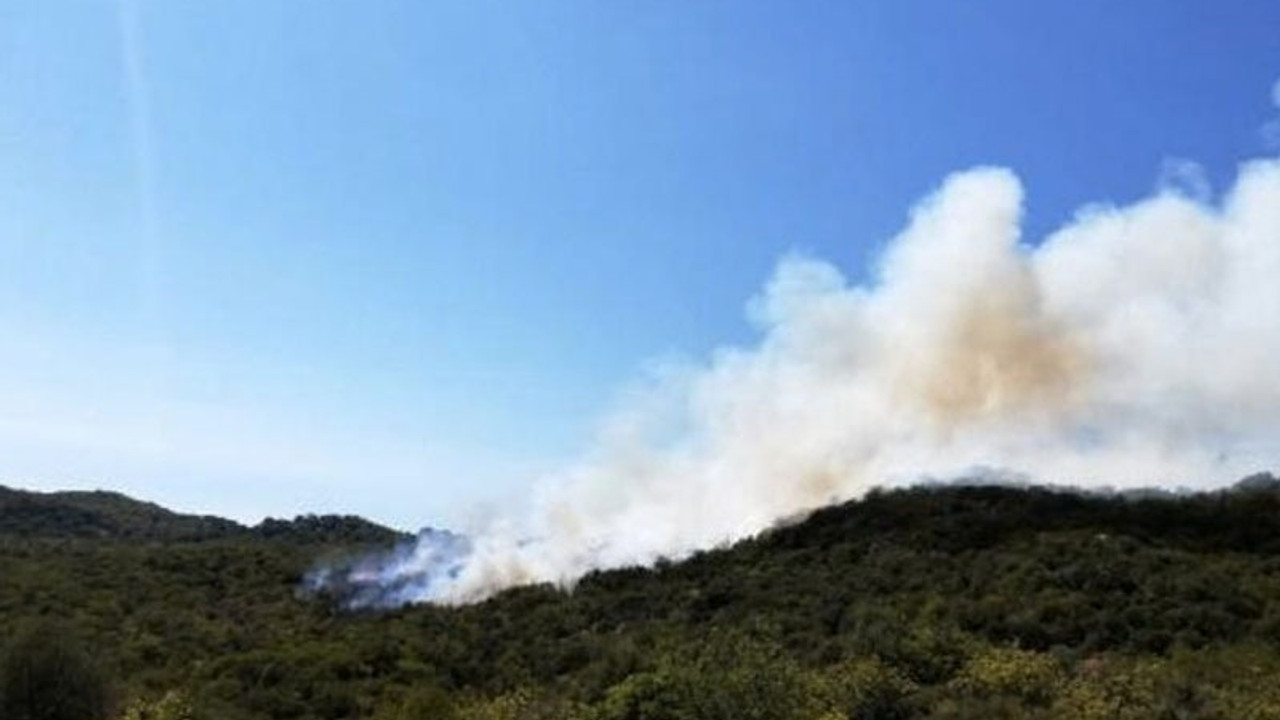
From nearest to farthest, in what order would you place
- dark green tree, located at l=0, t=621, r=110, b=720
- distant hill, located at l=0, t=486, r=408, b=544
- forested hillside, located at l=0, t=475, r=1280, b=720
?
forested hillside, located at l=0, t=475, r=1280, b=720, dark green tree, located at l=0, t=621, r=110, b=720, distant hill, located at l=0, t=486, r=408, b=544

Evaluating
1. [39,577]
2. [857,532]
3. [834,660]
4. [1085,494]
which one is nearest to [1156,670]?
[834,660]

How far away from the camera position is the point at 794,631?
2233 inches

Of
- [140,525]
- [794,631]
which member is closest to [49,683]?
[794,631]

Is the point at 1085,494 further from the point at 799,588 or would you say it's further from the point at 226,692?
the point at 226,692

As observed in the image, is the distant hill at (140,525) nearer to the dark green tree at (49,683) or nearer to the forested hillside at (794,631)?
the forested hillside at (794,631)

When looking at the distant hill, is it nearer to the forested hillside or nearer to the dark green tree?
the forested hillside

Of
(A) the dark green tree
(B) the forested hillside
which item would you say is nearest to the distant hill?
(B) the forested hillside

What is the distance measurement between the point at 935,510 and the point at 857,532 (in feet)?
16.9

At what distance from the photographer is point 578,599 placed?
71.7 metres

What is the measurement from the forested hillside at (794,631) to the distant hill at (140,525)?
71850 millimetres

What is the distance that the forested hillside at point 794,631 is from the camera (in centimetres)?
4206

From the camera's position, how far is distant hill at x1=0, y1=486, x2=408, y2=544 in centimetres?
16338

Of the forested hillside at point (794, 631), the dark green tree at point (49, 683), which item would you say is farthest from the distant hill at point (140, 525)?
the dark green tree at point (49, 683)

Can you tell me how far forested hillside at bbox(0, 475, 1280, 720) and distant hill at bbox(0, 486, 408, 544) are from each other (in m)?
71.9
